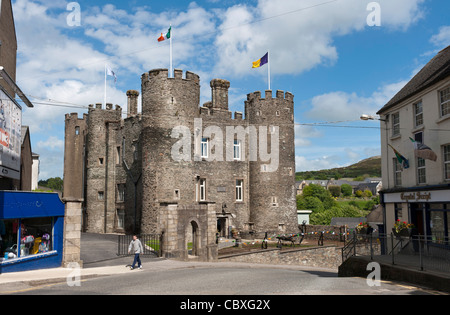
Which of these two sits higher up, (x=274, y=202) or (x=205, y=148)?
(x=205, y=148)

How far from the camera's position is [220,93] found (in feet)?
127

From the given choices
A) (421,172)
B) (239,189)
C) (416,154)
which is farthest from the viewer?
(239,189)

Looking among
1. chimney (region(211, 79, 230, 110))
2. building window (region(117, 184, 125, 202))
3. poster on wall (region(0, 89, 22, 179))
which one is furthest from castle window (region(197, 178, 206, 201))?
poster on wall (region(0, 89, 22, 179))

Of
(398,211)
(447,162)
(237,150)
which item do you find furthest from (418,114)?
(237,150)

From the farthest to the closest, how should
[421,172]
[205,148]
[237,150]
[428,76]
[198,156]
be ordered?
[237,150] → [205,148] → [198,156] → [428,76] → [421,172]

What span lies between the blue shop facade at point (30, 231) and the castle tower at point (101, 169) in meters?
21.9

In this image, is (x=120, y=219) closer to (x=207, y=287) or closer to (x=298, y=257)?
(x=298, y=257)

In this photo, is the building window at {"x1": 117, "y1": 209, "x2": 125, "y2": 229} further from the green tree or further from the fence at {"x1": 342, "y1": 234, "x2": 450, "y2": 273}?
the green tree

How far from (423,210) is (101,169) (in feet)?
98.4

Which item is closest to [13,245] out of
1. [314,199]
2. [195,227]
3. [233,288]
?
[233,288]

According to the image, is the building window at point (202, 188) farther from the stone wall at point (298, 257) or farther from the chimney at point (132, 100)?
the chimney at point (132, 100)

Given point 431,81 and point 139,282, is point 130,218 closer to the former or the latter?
point 139,282
